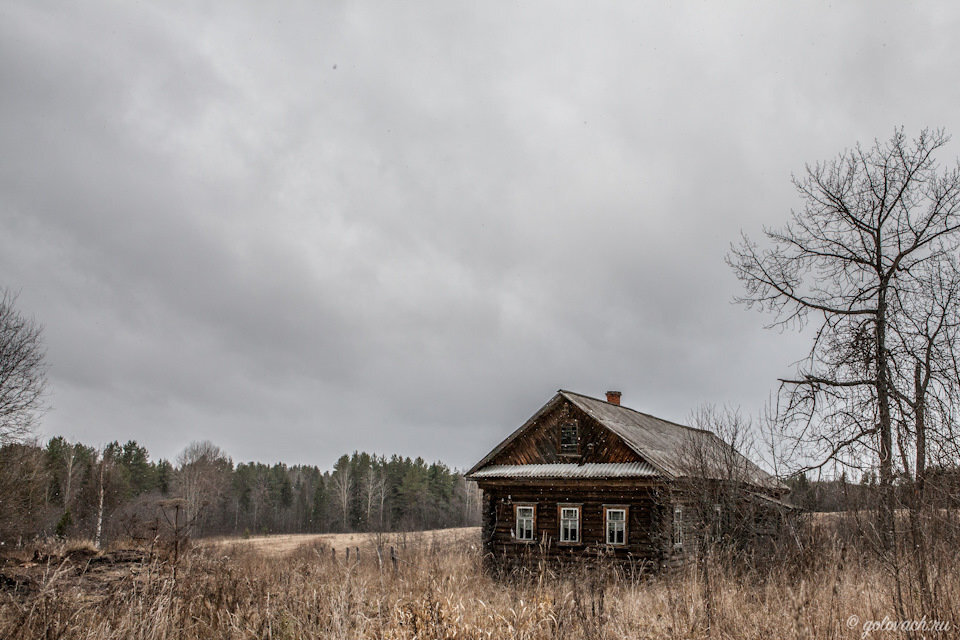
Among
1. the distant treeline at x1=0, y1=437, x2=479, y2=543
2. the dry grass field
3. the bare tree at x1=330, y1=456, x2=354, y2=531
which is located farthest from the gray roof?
the bare tree at x1=330, y1=456, x2=354, y2=531

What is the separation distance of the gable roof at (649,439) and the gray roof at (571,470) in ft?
1.03

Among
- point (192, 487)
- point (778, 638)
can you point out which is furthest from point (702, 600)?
point (192, 487)

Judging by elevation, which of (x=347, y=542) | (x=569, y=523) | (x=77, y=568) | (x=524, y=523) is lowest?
(x=347, y=542)

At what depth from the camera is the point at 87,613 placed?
536 cm

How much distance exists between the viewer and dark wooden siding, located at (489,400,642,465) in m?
17.4

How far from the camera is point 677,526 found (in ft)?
54.0

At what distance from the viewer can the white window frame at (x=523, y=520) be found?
1800 centimetres

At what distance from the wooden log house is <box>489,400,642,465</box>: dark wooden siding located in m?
0.03

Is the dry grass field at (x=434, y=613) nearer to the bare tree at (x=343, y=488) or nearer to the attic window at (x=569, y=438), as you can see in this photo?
the attic window at (x=569, y=438)

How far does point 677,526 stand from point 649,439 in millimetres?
3525

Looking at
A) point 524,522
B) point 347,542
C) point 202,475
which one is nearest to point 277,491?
point 202,475

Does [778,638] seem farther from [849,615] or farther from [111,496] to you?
[111,496]

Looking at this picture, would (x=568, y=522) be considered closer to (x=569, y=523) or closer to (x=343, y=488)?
(x=569, y=523)

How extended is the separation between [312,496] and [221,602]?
80850mm
